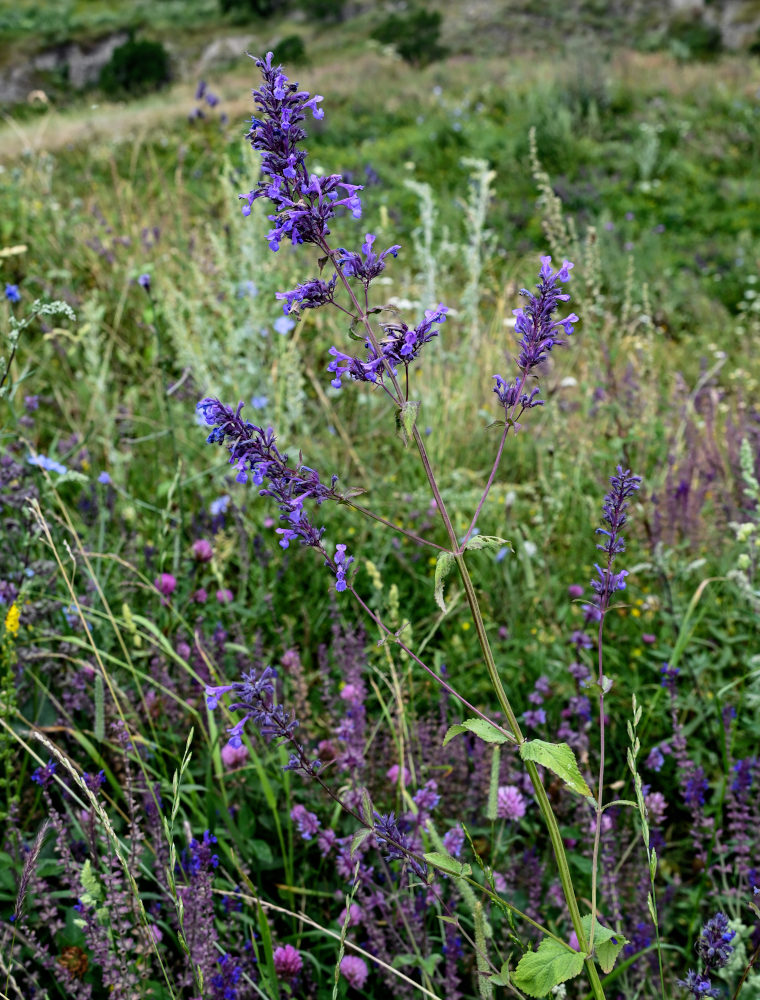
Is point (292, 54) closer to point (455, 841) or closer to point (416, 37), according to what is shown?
point (416, 37)

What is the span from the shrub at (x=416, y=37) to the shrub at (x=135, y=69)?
6246mm

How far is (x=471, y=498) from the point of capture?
246 cm

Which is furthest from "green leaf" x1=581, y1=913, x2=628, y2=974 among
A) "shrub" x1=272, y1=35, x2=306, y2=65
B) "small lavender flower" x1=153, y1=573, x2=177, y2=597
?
"shrub" x1=272, y1=35, x2=306, y2=65

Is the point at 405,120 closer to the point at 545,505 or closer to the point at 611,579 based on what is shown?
the point at 545,505

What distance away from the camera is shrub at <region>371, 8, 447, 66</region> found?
1719 cm

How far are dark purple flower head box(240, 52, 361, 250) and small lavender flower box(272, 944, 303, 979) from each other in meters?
1.10

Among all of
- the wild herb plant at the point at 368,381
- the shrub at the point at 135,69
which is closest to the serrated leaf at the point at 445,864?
the wild herb plant at the point at 368,381

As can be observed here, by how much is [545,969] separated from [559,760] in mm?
239

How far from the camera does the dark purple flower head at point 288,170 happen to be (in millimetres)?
833

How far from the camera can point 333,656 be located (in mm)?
1971

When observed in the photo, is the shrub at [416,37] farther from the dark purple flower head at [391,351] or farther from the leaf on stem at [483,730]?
the leaf on stem at [483,730]

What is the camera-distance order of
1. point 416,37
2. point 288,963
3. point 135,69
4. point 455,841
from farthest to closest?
1. point 135,69
2. point 416,37
3. point 455,841
4. point 288,963

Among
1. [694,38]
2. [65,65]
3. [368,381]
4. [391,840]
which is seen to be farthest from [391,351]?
[65,65]

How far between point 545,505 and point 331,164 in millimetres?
7198
